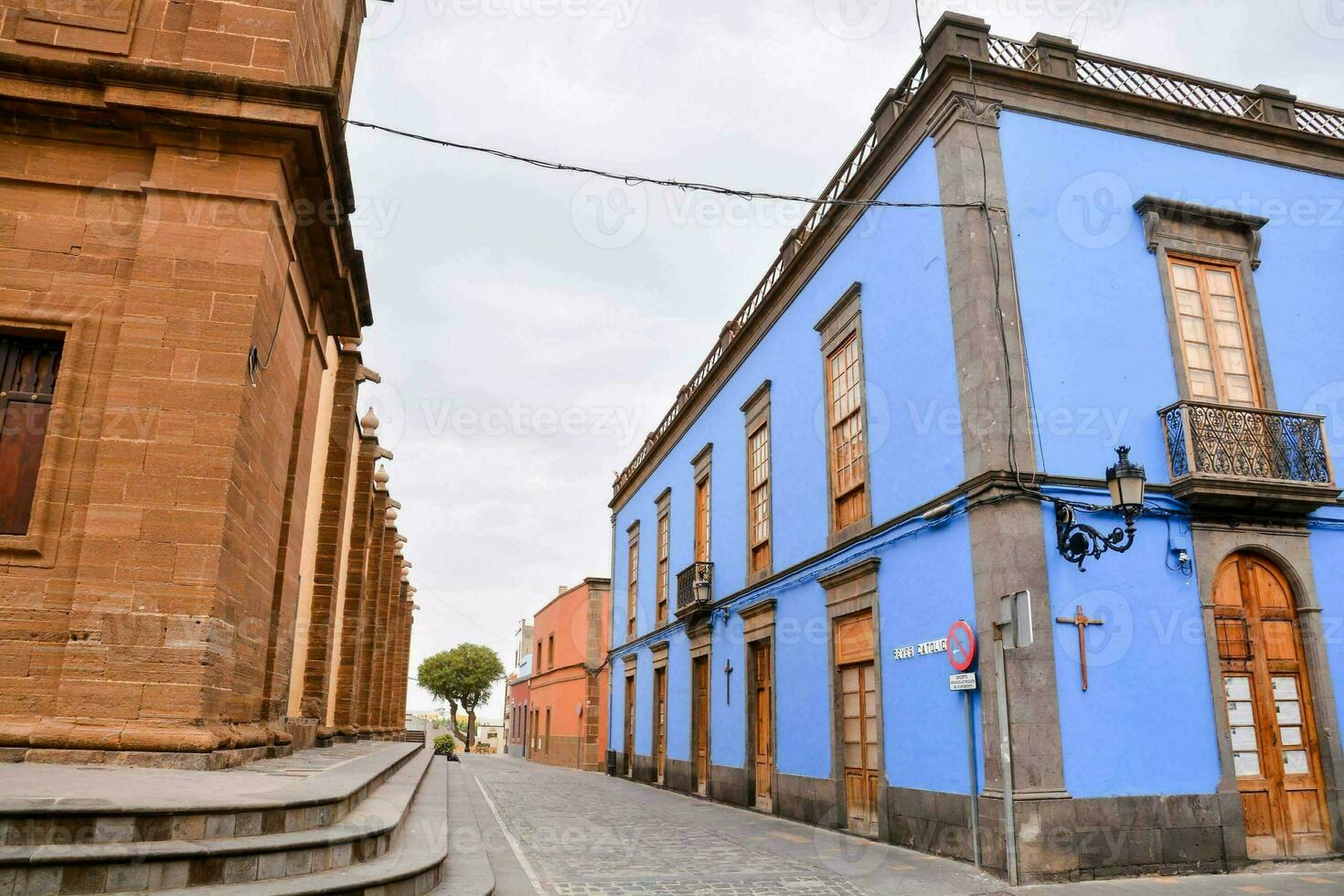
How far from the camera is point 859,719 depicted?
1069cm

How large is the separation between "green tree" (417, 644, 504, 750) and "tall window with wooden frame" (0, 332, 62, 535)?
5511 cm

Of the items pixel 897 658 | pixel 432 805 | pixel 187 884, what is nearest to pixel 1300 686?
pixel 897 658

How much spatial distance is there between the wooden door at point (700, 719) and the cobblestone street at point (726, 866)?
4986mm

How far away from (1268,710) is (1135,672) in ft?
5.15

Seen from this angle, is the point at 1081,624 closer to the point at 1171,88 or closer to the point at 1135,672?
the point at 1135,672

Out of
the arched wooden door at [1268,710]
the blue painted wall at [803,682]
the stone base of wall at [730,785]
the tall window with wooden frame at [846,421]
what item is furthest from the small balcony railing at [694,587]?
the arched wooden door at [1268,710]

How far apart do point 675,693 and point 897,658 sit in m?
9.80

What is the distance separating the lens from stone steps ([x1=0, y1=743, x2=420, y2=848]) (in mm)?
3980

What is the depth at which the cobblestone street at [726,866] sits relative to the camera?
6707 mm

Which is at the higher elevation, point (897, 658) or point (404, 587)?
point (404, 587)

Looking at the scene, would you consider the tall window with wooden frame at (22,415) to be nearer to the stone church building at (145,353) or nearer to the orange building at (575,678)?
the stone church building at (145,353)

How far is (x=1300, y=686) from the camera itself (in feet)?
28.3

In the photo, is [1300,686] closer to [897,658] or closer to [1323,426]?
[1323,426]

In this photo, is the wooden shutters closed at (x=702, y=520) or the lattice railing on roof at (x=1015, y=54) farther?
the wooden shutters closed at (x=702, y=520)
